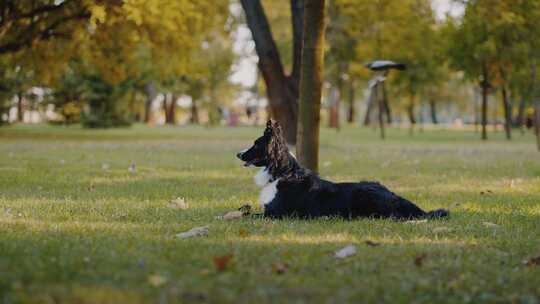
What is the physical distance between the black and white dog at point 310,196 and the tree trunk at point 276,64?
1261 cm

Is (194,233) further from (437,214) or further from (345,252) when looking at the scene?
(437,214)

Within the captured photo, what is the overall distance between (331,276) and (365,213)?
2.61 metres

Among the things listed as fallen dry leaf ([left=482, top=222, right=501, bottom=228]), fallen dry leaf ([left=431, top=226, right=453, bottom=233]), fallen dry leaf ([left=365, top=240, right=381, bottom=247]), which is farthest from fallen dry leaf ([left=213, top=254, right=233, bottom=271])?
fallen dry leaf ([left=482, top=222, right=501, bottom=228])

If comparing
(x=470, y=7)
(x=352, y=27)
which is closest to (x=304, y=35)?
(x=470, y=7)

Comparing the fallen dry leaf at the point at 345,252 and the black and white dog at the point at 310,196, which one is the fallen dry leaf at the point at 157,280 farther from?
the black and white dog at the point at 310,196

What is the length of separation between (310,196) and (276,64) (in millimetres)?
13502

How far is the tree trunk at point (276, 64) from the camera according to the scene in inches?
753

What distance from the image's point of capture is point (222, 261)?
4516mm

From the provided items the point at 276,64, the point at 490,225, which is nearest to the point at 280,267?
the point at 490,225

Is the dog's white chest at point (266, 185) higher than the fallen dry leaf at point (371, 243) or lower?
higher

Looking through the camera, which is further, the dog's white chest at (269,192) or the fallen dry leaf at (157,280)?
the dog's white chest at (269,192)

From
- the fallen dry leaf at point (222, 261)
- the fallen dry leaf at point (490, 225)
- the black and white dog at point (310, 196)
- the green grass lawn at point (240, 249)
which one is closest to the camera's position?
the green grass lawn at point (240, 249)

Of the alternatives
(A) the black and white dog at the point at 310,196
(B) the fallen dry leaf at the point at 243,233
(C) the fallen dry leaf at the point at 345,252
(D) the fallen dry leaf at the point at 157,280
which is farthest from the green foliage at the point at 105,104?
(D) the fallen dry leaf at the point at 157,280

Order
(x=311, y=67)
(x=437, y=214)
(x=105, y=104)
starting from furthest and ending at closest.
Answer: (x=105, y=104) → (x=311, y=67) → (x=437, y=214)
